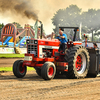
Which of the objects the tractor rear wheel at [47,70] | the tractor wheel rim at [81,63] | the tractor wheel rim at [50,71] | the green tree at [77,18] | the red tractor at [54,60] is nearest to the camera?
the tractor rear wheel at [47,70]

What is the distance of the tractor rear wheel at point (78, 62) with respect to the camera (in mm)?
7035

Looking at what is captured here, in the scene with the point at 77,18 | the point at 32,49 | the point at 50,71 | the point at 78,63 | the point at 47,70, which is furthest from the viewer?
the point at 77,18

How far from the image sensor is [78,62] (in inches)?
302

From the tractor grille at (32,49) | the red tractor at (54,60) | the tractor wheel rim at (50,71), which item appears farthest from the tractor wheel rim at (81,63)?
the tractor grille at (32,49)

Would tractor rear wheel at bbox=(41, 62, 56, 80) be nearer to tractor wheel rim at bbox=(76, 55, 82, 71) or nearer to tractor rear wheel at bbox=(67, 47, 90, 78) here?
tractor rear wheel at bbox=(67, 47, 90, 78)

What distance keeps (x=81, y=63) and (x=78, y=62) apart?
16 centimetres

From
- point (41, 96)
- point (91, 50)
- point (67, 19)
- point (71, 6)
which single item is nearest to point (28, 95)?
point (41, 96)

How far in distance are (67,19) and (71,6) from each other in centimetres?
751

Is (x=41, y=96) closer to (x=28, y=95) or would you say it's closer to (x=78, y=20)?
(x=28, y=95)

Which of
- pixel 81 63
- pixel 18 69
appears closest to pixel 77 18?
pixel 81 63

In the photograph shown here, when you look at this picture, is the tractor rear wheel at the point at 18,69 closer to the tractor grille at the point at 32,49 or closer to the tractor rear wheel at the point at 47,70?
the tractor grille at the point at 32,49

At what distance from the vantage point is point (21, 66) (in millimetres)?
7352

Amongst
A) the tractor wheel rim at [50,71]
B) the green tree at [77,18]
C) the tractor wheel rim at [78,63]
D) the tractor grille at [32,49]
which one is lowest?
the tractor wheel rim at [50,71]

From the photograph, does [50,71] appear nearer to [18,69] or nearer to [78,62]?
[18,69]
